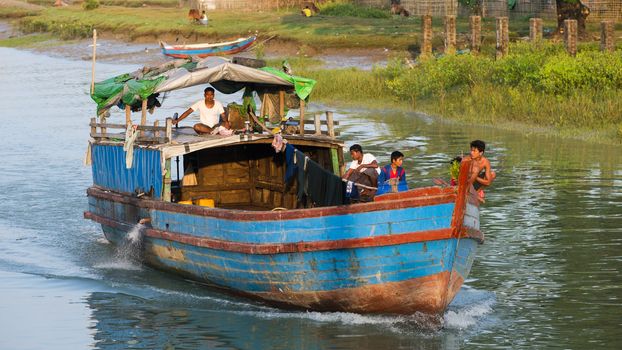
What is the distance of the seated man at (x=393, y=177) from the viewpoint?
14.2m

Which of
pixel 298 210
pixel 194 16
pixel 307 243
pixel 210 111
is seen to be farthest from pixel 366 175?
pixel 194 16

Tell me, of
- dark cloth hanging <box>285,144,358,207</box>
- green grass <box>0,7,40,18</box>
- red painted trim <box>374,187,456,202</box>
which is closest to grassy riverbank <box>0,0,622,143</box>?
dark cloth hanging <box>285,144,358,207</box>

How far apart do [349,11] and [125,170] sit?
37.3 metres

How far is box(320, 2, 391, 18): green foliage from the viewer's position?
52531 millimetres

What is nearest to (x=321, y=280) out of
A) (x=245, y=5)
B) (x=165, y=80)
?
(x=165, y=80)

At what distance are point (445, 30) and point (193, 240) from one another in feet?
79.9

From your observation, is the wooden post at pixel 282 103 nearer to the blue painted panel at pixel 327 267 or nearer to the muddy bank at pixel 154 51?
the blue painted panel at pixel 327 267

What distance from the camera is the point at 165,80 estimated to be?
54.3 feet

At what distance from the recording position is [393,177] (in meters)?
14.4

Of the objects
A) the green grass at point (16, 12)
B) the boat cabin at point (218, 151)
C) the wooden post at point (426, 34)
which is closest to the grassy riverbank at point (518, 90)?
the wooden post at point (426, 34)

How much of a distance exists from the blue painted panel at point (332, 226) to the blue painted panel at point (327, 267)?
0.20 metres

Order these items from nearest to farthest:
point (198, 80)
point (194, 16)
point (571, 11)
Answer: point (198, 80)
point (571, 11)
point (194, 16)

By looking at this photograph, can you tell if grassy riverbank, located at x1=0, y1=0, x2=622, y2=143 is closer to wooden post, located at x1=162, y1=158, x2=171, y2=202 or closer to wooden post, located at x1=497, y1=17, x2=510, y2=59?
wooden post, located at x1=497, y1=17, x2=510, y2=59

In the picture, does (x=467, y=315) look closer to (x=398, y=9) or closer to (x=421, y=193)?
(x=421, y=193)
